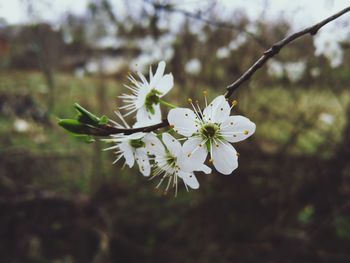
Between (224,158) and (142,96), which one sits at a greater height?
(142,96)

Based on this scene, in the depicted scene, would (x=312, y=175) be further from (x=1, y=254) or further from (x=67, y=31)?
(x=67, y=31)

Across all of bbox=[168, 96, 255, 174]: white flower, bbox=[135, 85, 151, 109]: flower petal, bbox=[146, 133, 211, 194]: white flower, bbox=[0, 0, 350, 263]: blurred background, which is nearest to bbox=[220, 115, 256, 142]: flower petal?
bbox=[168, 96, 255, 174]: white flower

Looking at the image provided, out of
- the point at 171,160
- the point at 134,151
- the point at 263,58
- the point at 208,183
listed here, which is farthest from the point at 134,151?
the point at 208,183

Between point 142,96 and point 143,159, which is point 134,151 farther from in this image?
point 142,96

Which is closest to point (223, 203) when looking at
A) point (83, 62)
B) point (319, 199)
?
point (319, 199)

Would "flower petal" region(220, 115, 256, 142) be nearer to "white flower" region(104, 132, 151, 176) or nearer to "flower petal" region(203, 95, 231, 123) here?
"flower petal" region(203, 95, 231, 123)
